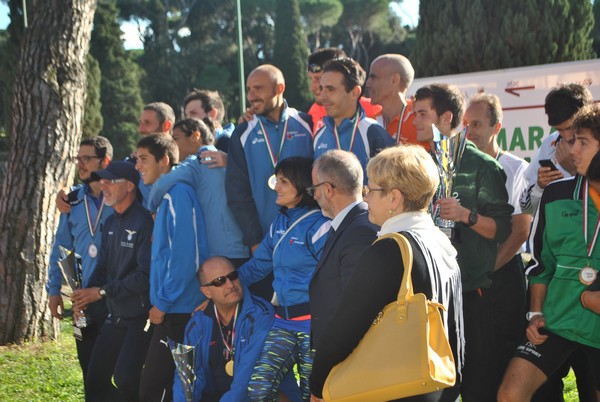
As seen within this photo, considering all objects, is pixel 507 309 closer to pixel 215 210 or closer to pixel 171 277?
pixel 215 210

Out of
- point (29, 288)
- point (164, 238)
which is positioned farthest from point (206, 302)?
point (29, 288)

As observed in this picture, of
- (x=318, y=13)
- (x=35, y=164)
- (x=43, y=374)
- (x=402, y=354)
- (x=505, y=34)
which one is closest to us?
(x=402, y=354)

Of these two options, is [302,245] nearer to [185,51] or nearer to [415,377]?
[415,377]

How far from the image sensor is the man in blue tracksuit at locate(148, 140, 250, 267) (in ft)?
19.8

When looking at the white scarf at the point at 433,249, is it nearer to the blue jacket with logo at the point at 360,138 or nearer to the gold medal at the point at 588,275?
the gold medal at the point at 588,275

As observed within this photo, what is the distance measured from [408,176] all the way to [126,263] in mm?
3345

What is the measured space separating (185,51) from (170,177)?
47.7 m

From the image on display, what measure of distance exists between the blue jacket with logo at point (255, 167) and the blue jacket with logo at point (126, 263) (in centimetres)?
83

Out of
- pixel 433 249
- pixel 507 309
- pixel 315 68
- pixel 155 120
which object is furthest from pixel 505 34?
pixel 433 249

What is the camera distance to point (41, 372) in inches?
328

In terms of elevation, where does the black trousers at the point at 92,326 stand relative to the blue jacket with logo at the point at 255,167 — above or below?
below

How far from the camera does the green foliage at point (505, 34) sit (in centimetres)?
1872

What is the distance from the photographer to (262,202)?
235 inches

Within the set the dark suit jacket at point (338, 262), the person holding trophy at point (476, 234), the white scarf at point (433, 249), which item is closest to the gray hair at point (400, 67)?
the person holding trophy at point (476, 234)
